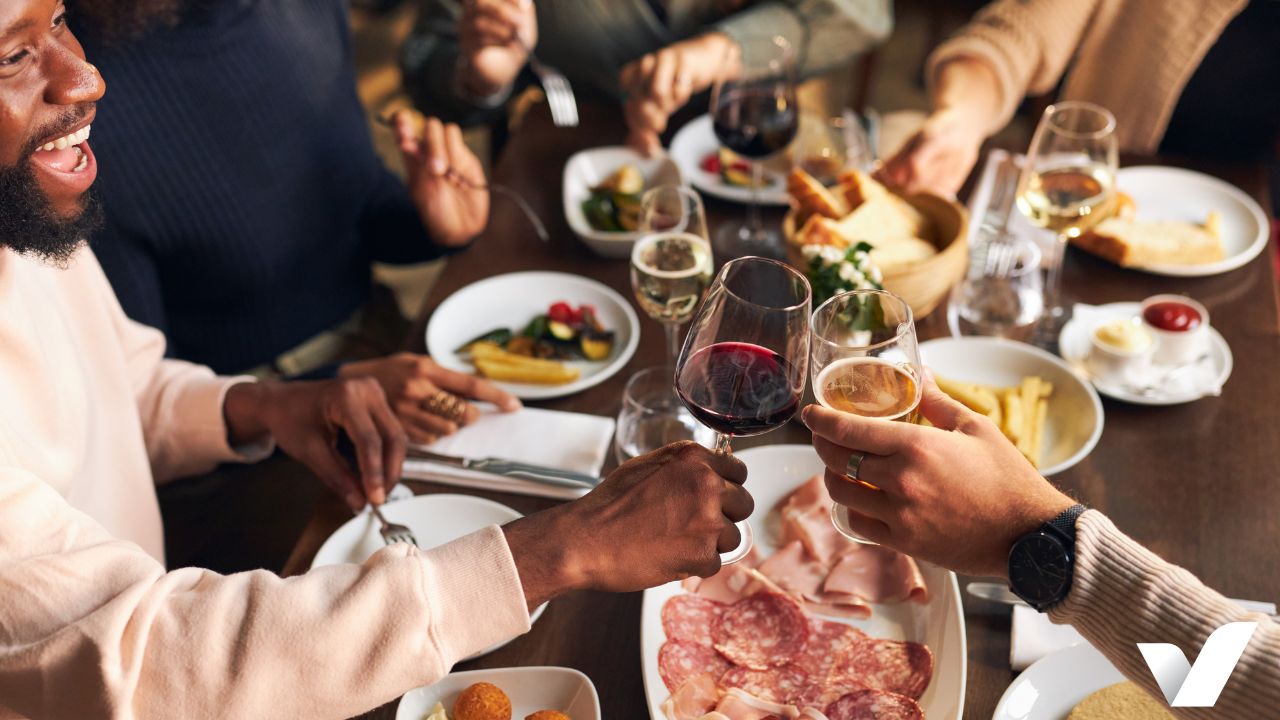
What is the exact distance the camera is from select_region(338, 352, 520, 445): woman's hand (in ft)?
4.86

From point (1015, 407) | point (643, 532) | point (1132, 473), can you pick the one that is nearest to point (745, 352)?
point (643, 532)

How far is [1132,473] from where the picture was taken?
4.54 feet

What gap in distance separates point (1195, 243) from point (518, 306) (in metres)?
1.17

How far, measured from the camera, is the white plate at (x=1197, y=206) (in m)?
1.75

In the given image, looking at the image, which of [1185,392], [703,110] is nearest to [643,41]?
[703,110]

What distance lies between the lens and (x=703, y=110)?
98.4 inches

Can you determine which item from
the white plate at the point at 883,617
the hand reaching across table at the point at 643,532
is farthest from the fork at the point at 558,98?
the hand reaching across table at the point at 643,532

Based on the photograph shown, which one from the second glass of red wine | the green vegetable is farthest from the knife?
the second glass of red wine

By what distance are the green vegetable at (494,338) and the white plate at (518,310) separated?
18mm

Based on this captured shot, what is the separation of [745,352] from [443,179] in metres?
1.09

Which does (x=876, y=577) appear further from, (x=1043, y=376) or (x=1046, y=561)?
(x=1043, y=376)

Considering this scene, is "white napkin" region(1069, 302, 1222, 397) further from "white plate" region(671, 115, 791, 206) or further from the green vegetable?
the green vegetable

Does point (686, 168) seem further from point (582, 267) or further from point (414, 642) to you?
point (414, 642)

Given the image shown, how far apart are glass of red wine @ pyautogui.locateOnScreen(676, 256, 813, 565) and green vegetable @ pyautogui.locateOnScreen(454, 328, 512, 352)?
2.19 ft
